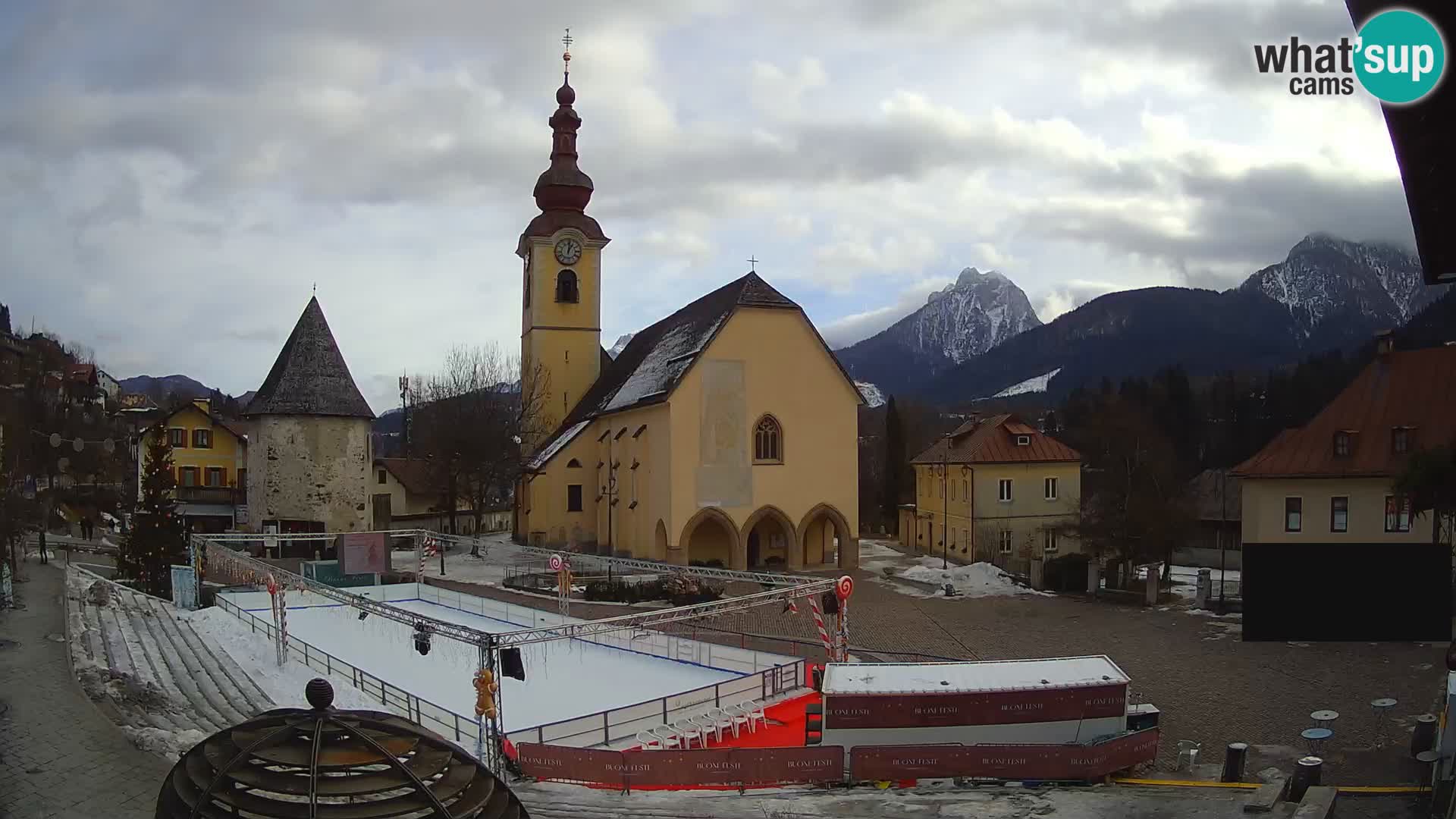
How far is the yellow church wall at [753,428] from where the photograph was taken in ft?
114

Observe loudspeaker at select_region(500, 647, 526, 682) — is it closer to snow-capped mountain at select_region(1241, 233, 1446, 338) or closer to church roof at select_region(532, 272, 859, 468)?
church roof at select_region(532, 272, 859, 468)

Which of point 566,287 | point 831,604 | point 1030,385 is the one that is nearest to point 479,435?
point 566,287

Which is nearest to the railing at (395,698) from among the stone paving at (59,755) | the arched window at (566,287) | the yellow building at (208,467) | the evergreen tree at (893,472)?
the stone paving at (59,755)

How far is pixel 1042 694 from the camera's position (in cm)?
1420

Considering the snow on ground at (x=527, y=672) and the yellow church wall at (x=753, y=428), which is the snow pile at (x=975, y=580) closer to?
the yellow church wall at (x=753, y=428)

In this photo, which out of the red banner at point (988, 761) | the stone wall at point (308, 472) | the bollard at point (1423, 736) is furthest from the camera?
the stone wall at point (308, 472)

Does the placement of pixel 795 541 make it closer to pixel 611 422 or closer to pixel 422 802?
pixel 611 422

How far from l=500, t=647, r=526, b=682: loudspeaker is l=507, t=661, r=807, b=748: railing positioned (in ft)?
3.04

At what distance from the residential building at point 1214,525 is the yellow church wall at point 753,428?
15808mm

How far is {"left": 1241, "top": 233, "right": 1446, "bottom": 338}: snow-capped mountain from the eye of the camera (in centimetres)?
16438

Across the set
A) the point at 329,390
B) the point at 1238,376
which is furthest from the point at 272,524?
the point at 1238,376

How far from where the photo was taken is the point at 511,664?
14086 millimetres

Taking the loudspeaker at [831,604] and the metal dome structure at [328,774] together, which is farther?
the loudspeaker at [831,604]

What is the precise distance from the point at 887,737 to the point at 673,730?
3426mm
